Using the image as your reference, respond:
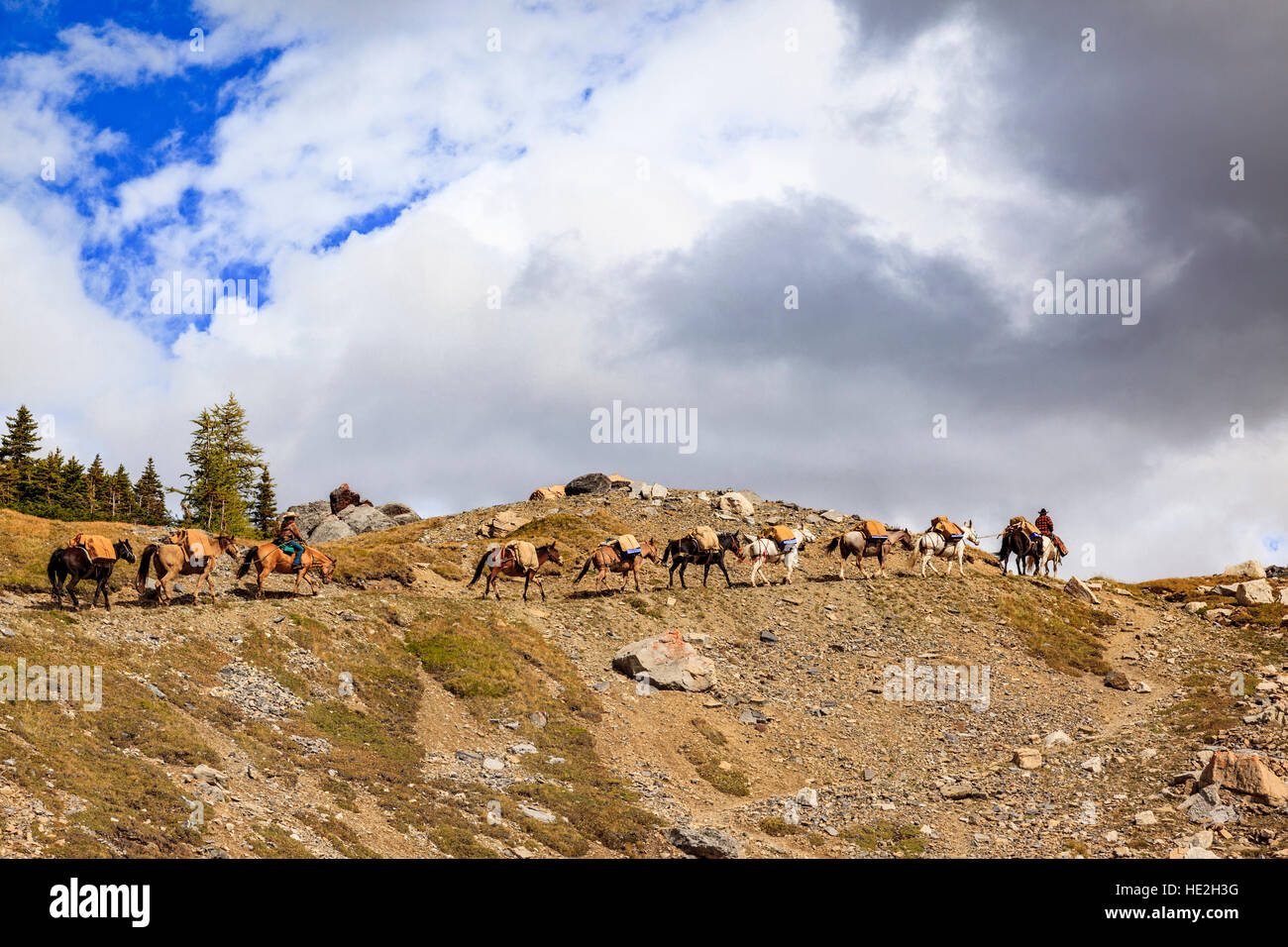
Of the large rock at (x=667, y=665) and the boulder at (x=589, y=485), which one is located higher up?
the boulder at (x=589, y=485)

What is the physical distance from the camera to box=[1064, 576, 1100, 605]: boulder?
48597mm

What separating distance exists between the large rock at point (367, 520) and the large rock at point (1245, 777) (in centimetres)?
5836

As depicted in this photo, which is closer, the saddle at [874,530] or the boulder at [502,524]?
the saddle at [874,530]

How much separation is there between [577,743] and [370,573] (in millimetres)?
17526

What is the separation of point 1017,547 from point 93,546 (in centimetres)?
4440

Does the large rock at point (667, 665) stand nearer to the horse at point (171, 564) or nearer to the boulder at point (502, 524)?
the horse at point (171, 564)

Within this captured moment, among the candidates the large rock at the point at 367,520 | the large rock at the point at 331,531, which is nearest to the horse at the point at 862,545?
the large rock at the point at 367,520

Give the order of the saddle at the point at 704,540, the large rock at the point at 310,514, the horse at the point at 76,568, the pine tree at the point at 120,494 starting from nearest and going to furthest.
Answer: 1. the horse at the point at 76,568
2. the saddle at the point at 704,540
3. the large rock at the point at 310,514
4. the pine tree at the point at 120,494

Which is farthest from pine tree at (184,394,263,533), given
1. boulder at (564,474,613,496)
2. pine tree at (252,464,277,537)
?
boulder at (564,474,613,496)

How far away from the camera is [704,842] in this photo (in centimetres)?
2214

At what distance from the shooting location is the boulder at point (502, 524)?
57.4 metres

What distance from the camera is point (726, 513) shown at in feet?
190
